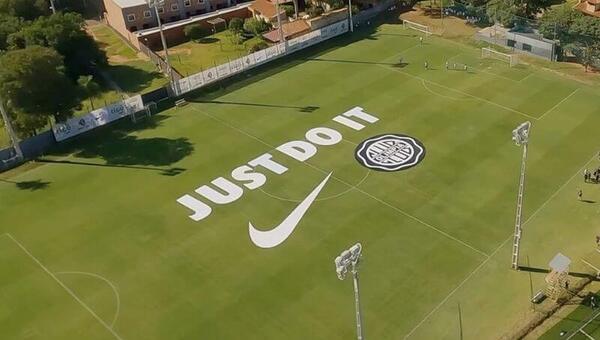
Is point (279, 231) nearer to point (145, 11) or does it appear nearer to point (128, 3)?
point (145, 11)

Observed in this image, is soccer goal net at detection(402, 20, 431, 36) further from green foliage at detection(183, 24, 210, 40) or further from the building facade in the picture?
the building facade

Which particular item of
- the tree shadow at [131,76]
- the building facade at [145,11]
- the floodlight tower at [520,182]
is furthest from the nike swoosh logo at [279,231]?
the building facade at [145,11]

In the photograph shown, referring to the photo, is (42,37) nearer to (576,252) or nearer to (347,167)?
(347,167)

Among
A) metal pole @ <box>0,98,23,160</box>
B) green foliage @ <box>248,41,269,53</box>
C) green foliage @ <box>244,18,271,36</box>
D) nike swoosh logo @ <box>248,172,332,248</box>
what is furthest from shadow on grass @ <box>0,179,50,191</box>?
green foliage @ <box>244,18,271,36</box>

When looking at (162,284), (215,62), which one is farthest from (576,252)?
(215,62)

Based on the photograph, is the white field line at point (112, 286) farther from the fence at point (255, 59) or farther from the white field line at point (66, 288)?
the fence at point (255, 59)

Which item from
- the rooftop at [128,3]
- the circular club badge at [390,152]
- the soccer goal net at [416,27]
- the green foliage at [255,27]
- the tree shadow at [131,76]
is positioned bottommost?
the circular club badge at [390,152]

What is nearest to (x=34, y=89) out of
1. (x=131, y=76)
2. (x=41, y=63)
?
(x=41, y=63)
